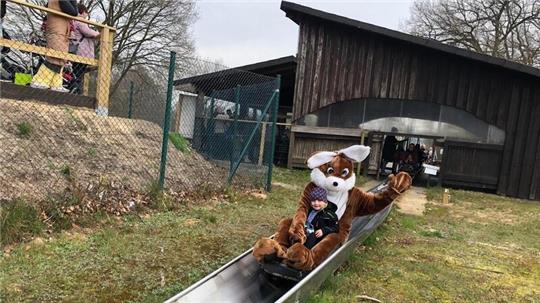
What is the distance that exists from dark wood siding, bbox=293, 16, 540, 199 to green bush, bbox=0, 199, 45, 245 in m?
12.7

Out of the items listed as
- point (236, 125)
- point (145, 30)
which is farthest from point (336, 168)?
point (145, 30)

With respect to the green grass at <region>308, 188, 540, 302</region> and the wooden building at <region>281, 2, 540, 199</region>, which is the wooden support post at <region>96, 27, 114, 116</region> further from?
the wooden building at <region>281, 2, 540, 199</region>

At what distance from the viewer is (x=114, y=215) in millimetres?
6109

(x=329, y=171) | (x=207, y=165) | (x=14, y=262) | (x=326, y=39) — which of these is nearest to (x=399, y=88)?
(x=326, y=39)

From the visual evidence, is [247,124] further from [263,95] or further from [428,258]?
[428,258]

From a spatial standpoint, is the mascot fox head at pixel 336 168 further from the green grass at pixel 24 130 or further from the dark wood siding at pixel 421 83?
the dark wood siding at pixel 421 83

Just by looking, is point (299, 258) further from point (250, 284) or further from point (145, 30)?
point (145, 30)

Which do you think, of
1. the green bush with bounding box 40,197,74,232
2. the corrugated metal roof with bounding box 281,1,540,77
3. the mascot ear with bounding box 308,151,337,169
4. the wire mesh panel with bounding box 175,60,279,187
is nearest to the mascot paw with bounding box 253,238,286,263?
the mascot ear with bounding box 308,151,337,169

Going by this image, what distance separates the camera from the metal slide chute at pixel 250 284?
385 centimetres

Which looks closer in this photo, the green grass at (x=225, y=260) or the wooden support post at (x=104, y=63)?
the green grass at (x=225, y=260)

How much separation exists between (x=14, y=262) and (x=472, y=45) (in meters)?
31.4

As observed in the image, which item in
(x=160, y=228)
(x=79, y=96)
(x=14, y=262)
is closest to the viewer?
(x=14, y=262)

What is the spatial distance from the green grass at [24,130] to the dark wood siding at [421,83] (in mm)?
11249

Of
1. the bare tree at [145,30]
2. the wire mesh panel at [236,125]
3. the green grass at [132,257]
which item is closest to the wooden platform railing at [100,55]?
the wire mesh panel at [236,125]
